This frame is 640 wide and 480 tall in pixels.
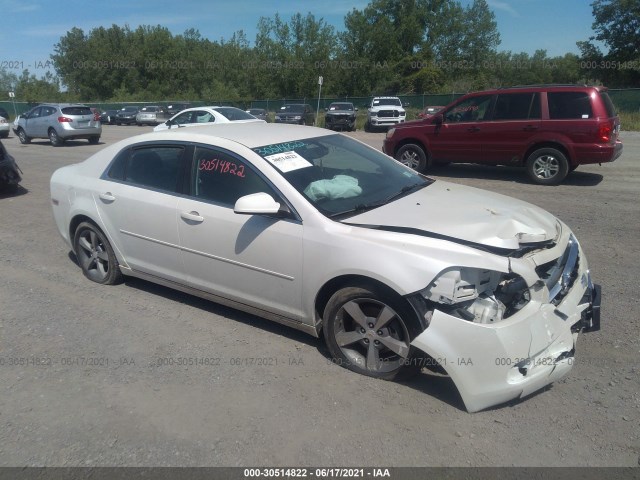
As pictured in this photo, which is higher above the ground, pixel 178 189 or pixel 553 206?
pixel 178 189

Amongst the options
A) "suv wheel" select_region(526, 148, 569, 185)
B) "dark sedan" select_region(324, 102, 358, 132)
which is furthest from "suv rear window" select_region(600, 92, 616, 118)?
"dark sedan" select_region(324, 102, 358, 132)

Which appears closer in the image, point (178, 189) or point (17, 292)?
point (178, 189)

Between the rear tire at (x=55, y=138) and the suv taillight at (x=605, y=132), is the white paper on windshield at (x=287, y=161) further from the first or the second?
the rear tire at (x=55, y=138)

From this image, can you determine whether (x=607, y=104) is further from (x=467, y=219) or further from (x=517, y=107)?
(x=467, y=219)

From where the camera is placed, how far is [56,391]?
140 inches

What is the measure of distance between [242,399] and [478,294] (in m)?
1.64

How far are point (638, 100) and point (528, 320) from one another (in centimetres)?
3014

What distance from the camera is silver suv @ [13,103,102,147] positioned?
64.9ft

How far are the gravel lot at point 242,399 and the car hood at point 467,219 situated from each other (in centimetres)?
100

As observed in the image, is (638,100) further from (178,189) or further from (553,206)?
(178,189)

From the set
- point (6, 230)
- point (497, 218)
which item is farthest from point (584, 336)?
point (6, 230)

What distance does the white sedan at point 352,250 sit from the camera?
3.08m

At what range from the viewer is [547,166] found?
1027cm

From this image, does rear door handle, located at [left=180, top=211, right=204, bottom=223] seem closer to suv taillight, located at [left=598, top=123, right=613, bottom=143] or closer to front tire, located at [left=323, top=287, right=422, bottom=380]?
front tire, located at [left=323, top=287, right=422, bottom=380]
